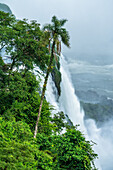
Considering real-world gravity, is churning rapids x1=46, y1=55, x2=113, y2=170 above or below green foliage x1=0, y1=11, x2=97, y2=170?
above

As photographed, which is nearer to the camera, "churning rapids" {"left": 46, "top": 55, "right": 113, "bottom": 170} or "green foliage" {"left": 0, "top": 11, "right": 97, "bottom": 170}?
"green foliage" {"left": 0, "top": 11, "right": 97, "bottom": 170}

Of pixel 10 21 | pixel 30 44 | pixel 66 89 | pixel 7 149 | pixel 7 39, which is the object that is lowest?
pixel 7 149

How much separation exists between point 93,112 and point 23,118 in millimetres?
65284

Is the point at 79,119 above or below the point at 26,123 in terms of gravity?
above

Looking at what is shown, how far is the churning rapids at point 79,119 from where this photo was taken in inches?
872

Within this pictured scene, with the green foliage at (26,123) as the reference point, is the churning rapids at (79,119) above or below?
above

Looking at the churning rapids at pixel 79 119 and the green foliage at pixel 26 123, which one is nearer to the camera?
the green foliage at pixel 26 123

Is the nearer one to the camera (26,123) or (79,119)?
(26,123)

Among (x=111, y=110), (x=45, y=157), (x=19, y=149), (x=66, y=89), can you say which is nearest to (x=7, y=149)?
(x=19, y=149)

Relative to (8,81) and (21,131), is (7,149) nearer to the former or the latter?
(21,131)

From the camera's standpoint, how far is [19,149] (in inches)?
228

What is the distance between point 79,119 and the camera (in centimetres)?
3494

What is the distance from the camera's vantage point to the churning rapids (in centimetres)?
2216

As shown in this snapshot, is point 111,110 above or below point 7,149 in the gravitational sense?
above
